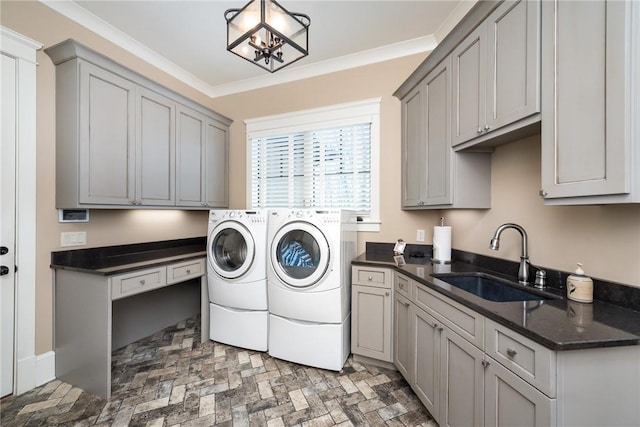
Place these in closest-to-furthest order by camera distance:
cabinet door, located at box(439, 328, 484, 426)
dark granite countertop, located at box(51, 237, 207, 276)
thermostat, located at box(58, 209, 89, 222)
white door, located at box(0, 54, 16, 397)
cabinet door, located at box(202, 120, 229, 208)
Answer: cabinet door, located at box(439, 328, 484, 426) → white door, located at box(0, 54, 16, 397) → dark granite countertop, located at box(51, 237, 207, 276) → thermostat, located at box(58, 209, 89, 222) → cabinet door, located at box(202, 120, 229, 208)

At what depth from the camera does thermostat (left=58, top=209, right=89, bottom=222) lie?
6.97ft

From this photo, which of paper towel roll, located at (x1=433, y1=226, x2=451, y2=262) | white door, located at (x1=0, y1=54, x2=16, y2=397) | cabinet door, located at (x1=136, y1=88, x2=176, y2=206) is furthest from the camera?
cabinet door, located at (x1=136, y1=88, x2=176, y2=206)

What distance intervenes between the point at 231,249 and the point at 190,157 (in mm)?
1159

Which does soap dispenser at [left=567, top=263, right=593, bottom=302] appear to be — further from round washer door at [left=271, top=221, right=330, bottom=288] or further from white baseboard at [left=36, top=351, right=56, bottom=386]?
white baseboard at [left=36, top=351, right=56, bottom=386]

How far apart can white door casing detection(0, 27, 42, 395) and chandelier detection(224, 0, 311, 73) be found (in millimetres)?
1676

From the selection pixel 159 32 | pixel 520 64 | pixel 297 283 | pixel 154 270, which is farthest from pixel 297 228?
pixel 159 32

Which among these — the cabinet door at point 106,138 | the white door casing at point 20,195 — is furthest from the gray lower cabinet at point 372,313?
the white door casing at point 20,195

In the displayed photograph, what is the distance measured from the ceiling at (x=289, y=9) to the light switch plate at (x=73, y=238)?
1794mm

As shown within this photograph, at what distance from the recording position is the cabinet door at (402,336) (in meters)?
1.92

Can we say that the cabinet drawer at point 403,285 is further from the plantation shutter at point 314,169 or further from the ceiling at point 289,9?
the ceiling at point 289,9

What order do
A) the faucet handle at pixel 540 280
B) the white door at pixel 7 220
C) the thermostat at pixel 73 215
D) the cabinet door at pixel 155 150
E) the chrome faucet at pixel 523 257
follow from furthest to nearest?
the cabinet door at pixel 155 150 → the thermostat at pixel 73 215 → the white door at pixel 7 220 → the chrome faucet at pixel 523 257 → the faucet handle at pixel 540 280

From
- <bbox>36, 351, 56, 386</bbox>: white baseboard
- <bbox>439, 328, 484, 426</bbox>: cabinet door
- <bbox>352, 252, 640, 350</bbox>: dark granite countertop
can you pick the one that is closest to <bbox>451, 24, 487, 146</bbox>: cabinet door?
<bbox>352, 252, 640, 350</bbox>: dark granite countertop

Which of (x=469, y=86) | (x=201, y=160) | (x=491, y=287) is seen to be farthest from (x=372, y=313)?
(x=201, y=160)

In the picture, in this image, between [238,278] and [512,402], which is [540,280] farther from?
[238,278]
